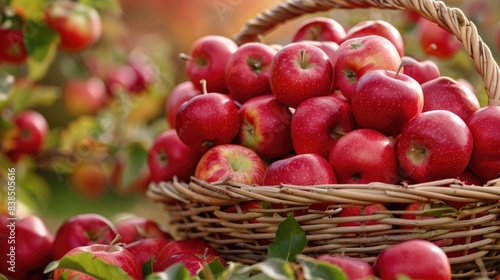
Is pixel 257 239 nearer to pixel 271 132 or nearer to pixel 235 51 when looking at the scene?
pixel 271 132

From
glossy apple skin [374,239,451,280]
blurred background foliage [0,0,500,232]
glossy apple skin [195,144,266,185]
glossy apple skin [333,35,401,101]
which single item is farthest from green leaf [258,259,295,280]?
blurred background foliage [0,0,500,232]

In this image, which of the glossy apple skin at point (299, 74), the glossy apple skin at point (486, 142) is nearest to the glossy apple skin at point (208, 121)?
the glossy apple skin at point (299, 74)

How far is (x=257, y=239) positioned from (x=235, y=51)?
46cm

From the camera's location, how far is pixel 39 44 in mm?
1729

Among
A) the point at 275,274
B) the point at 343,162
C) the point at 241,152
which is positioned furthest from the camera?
the point at 241,152

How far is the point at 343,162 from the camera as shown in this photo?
1130mm

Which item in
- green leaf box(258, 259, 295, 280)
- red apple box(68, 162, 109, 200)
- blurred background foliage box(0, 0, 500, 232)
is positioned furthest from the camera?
red apple box(68, 162, 109, 200)

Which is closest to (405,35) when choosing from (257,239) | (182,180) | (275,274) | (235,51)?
(235,51)

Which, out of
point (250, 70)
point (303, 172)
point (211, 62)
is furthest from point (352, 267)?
point (211, 62)

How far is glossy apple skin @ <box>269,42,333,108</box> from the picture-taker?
1.26m

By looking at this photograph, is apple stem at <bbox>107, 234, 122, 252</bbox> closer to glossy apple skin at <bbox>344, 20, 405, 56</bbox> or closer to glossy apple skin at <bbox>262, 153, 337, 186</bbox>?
glossy apple skin at <bbox>262, 153, 337, 186</bbox>

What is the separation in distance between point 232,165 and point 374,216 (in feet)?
1.08

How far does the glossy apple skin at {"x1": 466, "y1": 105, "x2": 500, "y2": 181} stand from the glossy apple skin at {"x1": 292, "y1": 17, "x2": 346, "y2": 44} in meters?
0.47

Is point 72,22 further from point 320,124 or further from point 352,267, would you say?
point 352,267
